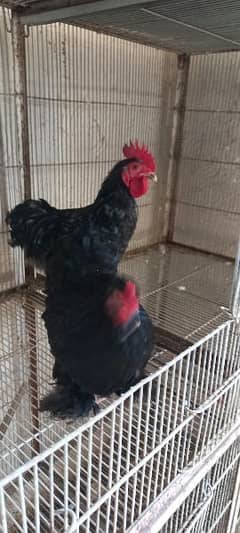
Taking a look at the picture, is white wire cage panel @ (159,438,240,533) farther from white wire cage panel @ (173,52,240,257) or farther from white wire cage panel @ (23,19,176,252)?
white wire cage panel @ (23,19,176,252)

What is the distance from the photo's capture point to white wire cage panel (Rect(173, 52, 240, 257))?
137 centimetres

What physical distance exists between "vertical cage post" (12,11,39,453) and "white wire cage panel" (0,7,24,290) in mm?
13

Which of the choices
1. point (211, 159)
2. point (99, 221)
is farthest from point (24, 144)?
point (211, 159)

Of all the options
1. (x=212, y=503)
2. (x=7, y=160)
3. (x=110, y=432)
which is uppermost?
(x=7, y=160)

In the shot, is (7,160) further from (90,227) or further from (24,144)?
(90,227)

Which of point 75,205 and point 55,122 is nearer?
point 55,122

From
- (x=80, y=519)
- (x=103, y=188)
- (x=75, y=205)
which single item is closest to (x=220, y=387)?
(x=80, y=519)

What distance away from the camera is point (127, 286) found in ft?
1.54

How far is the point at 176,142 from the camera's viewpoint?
5.02 ft

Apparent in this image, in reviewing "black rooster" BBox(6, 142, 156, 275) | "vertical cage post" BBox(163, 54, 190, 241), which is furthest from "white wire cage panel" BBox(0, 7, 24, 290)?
"vertical cage post" BBox(163, 54, 190, 241)

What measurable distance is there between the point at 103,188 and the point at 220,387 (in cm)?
50

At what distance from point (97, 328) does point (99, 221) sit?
1.15ft

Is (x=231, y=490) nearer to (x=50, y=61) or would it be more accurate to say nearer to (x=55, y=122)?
(x=55, y=122)

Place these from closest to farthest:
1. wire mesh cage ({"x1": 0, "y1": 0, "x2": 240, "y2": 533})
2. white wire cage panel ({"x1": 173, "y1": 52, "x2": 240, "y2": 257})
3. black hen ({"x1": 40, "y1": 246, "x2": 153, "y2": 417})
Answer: black hen ({"x1": 40, "y1": 246, "x2": 153, "y2": 417}) < wire mesh cage ({"x1": 0, "y1": 0, "x2": 240, "y2": 533}) < white wire cage panel ({"x1": 173, "y1": 52, "x2": 240, "y2": 257})
